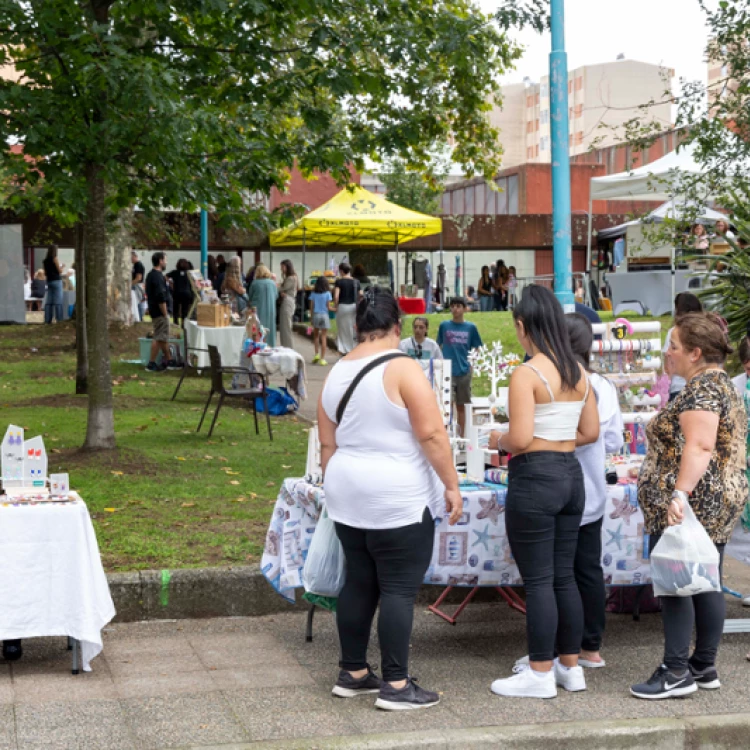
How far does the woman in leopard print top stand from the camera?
5027 mm

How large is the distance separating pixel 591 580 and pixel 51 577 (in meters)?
2.51

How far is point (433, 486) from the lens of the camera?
16.2ft

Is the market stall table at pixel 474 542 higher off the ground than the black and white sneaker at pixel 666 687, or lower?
higher

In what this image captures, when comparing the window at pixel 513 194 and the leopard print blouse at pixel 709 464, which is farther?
the window at pixel 513 194

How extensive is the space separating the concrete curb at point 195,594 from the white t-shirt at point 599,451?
79.0 inches

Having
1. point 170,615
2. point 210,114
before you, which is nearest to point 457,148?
point 210,114

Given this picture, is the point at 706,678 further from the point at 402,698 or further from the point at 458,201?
the point at 458,201

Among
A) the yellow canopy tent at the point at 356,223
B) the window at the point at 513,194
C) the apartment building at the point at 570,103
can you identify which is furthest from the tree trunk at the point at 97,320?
the apartment building at the point at 570,103

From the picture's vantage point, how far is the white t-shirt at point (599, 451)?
531cm

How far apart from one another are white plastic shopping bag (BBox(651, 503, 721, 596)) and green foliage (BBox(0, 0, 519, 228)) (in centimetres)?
532

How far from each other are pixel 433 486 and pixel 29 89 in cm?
613

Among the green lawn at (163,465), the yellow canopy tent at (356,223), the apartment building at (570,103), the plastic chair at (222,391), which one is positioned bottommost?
the green lawn at (163,465)

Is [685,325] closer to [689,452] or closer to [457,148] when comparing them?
[689,452]

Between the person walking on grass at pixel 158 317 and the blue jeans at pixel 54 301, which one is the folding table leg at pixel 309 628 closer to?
the person walking on grass at pixel 158 317
